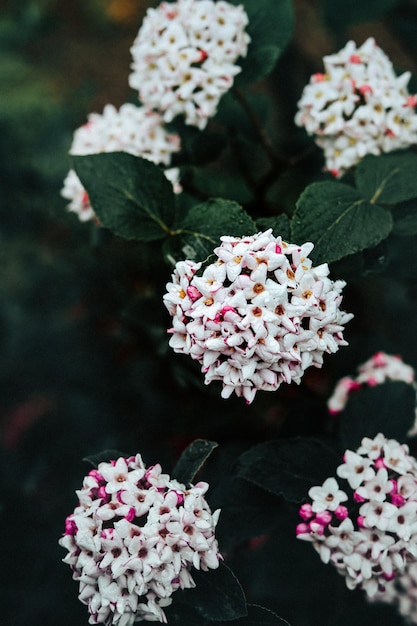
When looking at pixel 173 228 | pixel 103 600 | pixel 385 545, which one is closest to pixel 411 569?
pixel 385 545

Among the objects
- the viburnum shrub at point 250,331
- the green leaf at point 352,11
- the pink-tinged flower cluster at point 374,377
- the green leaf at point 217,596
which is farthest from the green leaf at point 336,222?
the green leaf at point 352,11

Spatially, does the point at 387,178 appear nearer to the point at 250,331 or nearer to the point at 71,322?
the point at 250,331

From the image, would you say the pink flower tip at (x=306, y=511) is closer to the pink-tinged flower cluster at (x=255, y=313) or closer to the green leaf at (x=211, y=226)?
the pink-tinged flower cluster at (x=255, y=313)

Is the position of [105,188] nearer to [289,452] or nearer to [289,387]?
[289,452]

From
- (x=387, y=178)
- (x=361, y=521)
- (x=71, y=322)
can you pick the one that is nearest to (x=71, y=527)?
(x=361, y=521)

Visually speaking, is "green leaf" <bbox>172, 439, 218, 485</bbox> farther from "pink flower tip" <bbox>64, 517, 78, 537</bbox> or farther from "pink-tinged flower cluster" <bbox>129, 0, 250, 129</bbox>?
"pink-tinged flower cluster" <bbox>129, 0, 250, 129</bbox>

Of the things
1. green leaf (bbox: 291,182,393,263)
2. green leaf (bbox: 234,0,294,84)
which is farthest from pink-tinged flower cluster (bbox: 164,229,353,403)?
green leaf (bbox: 234,0,294,84)
